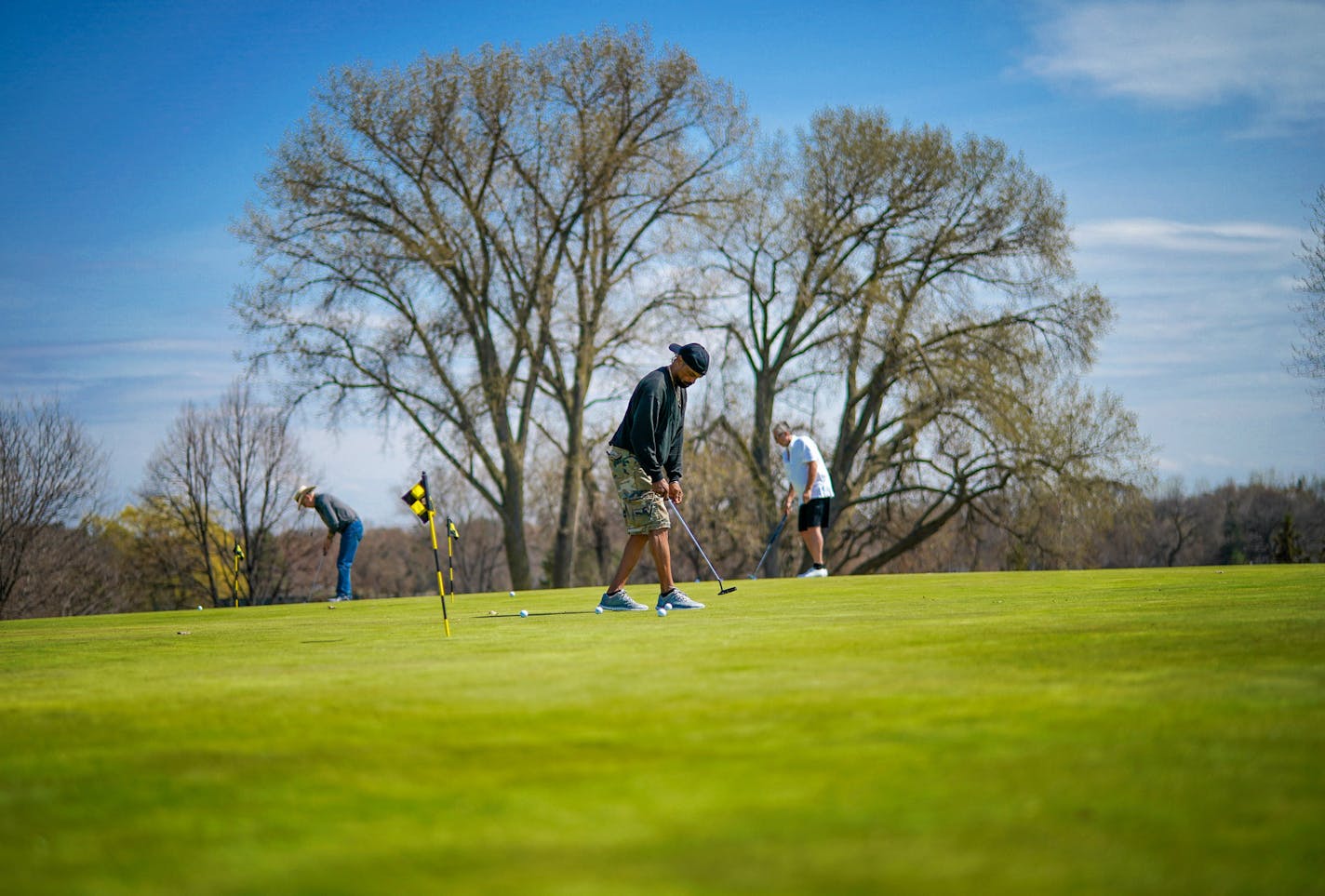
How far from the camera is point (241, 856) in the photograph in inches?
100

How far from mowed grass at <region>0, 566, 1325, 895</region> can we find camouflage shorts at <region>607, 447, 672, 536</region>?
12.4ft

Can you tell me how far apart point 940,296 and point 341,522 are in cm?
2124

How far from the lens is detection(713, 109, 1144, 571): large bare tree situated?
114 feet

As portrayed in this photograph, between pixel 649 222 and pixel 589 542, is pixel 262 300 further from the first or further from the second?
pixel 589 542

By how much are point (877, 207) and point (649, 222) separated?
730 centimetres

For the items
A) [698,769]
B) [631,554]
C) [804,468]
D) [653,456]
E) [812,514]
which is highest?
[804,468]

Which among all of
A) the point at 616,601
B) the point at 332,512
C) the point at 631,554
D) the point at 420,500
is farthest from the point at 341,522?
the point at 420,500

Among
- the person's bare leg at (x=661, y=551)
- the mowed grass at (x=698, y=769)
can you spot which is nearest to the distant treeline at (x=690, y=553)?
the person's bare leg at (x=661, y=551)

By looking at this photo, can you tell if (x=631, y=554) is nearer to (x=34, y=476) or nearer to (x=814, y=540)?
(x=814, y=540)

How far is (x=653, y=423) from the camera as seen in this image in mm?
10484

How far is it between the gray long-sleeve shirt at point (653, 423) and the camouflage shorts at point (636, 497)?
0.36 ft

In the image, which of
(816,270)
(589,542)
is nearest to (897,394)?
(816,270)

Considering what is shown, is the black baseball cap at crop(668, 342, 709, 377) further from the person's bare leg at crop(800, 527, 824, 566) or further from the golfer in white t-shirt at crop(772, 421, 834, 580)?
the person's bare leg at crop(800, 527, 824, 566)

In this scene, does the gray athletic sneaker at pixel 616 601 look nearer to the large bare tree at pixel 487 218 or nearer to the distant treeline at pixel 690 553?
the distant treeline at pixel 690 553
